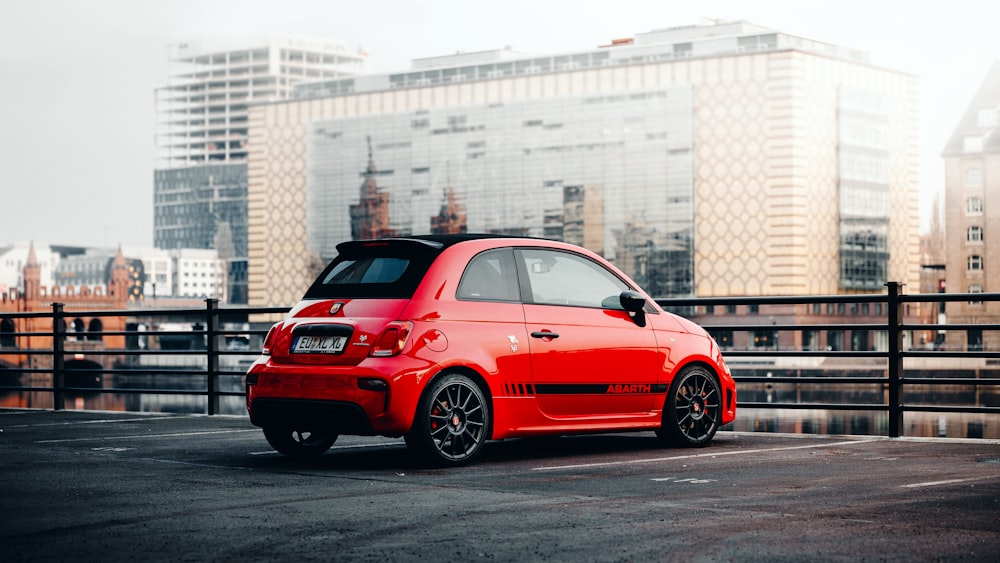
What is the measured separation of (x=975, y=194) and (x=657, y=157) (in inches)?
956

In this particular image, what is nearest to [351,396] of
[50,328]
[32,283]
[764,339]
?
[764,339]

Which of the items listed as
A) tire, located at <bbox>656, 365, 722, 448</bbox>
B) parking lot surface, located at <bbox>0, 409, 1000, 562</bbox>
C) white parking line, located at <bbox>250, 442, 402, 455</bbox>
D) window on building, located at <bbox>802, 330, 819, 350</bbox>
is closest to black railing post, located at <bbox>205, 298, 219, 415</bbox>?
parking lot surface, located at <bbox>0, 409, 1000, 562</bbox>

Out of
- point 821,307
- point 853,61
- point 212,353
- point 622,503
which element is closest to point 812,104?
point 853,61

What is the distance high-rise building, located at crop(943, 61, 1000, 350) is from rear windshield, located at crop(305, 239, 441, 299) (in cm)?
9551

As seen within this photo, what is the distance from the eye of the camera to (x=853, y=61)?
98.0m

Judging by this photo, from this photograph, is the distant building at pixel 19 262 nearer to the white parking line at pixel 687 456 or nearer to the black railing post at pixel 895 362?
the black railing post at pixel 895 362

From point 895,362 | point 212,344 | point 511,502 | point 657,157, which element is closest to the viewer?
point 511,502

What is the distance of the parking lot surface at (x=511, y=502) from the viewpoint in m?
5.70

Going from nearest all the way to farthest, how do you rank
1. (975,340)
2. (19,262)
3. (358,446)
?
(358,446)
(975,340)
(19,262)

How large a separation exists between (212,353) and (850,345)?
88978 millimetres

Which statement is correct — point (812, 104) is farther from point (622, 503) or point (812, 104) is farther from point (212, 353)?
point (622, 503)

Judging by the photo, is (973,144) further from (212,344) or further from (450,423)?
(450,423)

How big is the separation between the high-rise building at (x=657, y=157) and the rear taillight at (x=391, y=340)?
8514 cm

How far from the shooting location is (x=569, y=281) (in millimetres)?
9906
